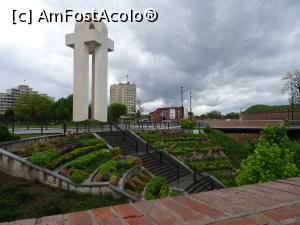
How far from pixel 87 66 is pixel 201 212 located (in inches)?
1502

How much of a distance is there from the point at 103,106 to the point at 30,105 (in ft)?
93.0

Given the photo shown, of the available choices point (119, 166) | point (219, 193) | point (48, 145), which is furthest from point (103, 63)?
point (219, 193)

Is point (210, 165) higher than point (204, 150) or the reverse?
the reverse

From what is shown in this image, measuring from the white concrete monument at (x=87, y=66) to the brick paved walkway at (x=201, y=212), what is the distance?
120ft

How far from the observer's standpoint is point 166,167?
18.9 meters

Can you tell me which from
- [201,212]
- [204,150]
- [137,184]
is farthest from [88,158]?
[201,212]

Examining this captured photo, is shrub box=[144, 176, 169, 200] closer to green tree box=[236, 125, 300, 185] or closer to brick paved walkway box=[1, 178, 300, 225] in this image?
green tree box=[236, 125, 300, 185]

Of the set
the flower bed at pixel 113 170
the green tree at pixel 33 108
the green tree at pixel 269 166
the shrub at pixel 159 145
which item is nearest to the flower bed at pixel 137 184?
the flower bed at pixel 113 170

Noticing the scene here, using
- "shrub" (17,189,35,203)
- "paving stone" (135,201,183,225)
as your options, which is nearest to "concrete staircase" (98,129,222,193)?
"shrub" (17,189,35,203)

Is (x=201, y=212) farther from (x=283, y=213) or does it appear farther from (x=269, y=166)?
(x=269, y=166)

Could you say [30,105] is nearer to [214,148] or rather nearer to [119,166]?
[214,148]

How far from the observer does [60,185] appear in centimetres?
1172

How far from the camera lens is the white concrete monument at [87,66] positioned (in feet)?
122

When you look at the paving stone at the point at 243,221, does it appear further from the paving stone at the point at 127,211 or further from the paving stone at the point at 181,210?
the paving stone at the point at 127,211
